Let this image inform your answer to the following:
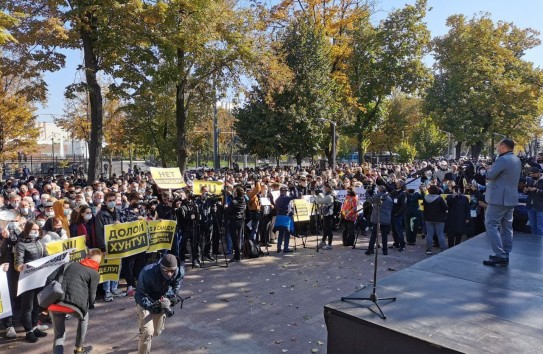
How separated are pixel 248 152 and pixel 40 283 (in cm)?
2647

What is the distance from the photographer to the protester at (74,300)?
5.83 m

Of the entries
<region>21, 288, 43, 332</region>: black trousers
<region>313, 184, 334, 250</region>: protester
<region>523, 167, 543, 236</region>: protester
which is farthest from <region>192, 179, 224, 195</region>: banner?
<region>523, 167, 543, 236</region>: protester

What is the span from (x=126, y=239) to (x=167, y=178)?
165 inches

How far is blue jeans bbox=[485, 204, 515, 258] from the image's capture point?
6820 millimetres

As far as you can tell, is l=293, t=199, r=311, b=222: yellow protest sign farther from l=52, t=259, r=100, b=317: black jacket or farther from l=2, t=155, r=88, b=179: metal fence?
l=2, t=155, r=88, b=179: metal fence

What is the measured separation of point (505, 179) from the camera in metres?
6.62

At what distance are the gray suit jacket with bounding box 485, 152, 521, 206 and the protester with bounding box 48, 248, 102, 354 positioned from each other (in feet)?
20.8

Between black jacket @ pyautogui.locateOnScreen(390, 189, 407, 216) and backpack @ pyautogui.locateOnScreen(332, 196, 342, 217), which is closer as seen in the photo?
black jacket @ pyautogui.locateOnScreen(390, 189, 407, 216)

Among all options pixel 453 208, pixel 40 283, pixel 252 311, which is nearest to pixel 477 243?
pixel 453 208

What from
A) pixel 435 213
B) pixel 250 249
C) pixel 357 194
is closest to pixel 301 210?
pixel 357 194

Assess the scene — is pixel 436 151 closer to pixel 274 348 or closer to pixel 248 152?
pixel 248 152

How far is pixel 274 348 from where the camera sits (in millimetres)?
6648

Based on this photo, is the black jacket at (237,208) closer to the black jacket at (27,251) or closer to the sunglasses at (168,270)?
the black jacket at (27,251)

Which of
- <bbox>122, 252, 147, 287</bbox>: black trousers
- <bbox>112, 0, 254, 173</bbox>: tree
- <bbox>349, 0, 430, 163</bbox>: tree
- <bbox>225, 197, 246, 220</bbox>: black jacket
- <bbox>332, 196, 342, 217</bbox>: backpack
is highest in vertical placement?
<bbox>349, 0, 430, 163</bbox>: tree
